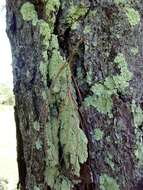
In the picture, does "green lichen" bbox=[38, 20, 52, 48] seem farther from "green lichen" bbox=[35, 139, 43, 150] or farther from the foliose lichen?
"green lichen" bbox=[35, 139, 43, 150]

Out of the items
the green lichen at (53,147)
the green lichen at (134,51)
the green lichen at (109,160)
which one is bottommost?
the green lichen at (109,160)

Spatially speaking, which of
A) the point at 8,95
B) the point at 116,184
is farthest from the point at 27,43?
the point at 8,95

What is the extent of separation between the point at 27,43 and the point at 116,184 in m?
0.40

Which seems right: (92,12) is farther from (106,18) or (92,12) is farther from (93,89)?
(93,89)

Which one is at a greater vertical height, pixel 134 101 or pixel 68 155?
pixel 134 101

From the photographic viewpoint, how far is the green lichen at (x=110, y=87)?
38.4 inches

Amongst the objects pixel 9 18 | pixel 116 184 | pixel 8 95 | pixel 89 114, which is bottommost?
pixel 116 184

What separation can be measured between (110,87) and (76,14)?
0.19 metres

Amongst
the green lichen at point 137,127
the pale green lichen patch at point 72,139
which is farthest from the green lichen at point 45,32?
the green lichen at point 137,127

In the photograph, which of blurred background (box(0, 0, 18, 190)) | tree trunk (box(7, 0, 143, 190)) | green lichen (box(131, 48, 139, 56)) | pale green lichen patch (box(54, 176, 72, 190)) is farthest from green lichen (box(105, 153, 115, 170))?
blurred background (box(0, 0, 18, 190))

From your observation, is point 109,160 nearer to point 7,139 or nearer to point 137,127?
point 137,127

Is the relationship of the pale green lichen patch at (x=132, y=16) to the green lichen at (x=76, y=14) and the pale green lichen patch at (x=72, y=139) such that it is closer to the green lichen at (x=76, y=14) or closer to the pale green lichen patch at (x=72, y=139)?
the green lichen at (x=76, y=14)

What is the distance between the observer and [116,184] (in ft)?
3.24

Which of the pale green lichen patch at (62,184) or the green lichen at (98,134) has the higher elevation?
the green lichen at (98,134)
